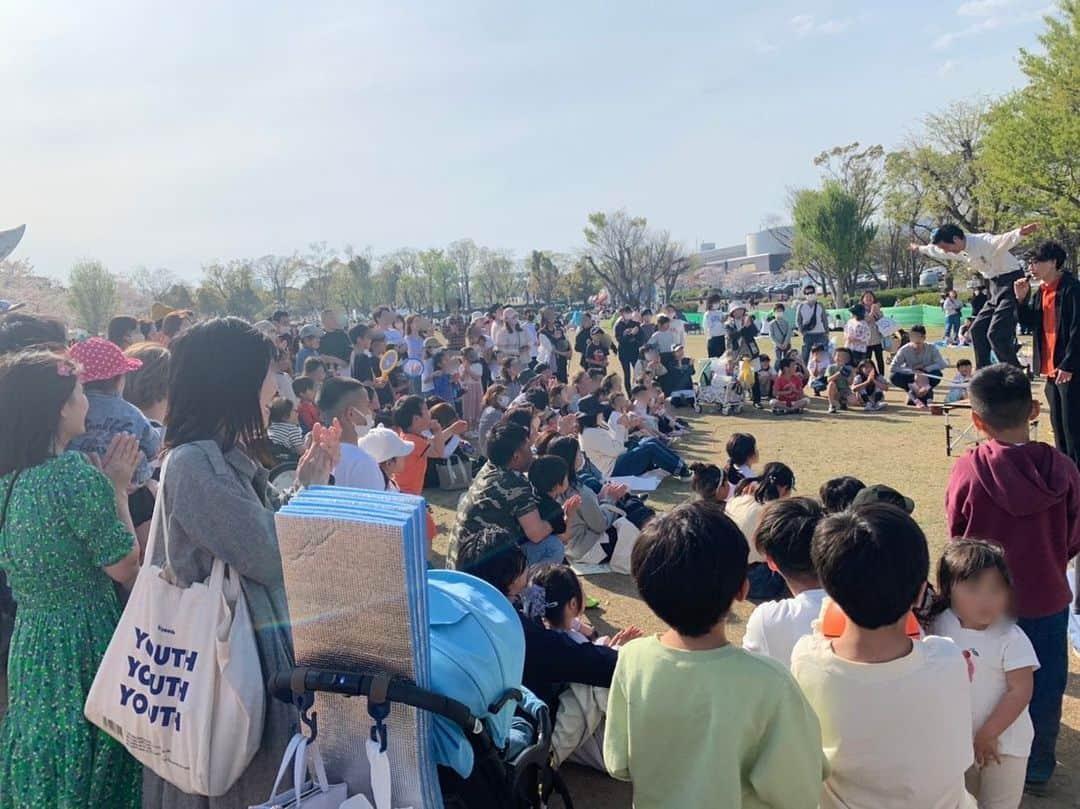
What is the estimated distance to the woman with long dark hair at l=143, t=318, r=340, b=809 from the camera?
1953 mm

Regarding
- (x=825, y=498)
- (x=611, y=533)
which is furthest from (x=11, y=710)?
(x=611, y=533)

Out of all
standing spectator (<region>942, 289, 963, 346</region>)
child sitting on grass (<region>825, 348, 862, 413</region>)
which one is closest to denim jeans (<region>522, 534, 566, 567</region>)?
child sitting on grass (<region>825, 348, 862, 413</region>)

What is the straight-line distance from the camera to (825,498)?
388cm

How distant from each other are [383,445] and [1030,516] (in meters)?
3.43

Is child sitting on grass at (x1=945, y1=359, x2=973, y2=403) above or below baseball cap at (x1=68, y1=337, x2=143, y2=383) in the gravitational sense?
below

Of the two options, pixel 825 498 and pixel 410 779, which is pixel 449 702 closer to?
pixel 410 779

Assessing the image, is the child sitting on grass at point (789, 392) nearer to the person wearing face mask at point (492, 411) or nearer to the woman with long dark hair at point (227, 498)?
the person wearing face mask at point (492, 411)

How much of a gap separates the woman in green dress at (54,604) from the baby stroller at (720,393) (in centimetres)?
1067

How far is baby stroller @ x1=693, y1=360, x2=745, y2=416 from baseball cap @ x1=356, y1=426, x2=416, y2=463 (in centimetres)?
806

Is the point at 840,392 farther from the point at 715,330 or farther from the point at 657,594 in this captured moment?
the point at 657,594

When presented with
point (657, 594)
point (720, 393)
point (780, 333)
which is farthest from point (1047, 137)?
point (657, 594)

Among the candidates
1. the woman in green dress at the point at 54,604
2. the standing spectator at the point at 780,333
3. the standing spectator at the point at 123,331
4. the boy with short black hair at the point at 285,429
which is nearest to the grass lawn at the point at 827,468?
the boy with short black hair at the point at 285,429

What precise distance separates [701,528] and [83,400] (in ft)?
6.49

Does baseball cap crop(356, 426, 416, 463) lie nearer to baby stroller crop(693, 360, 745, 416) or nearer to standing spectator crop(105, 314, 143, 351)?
standing spectator crop(105, 314, 143, 351)
